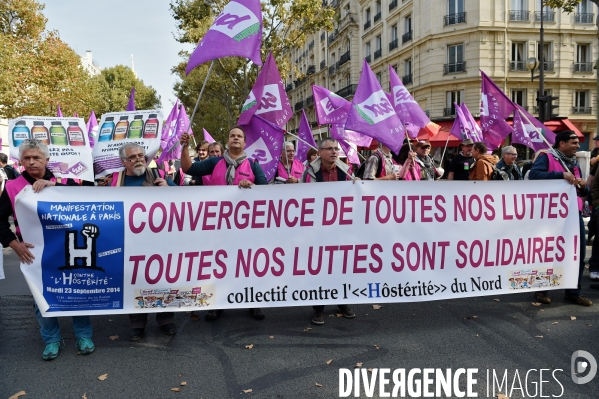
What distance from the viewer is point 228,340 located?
13.9 feet

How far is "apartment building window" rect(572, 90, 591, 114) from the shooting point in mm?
30219

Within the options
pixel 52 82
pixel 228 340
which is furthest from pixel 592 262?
pixel 52 82

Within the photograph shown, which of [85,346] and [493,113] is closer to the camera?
[85,346]

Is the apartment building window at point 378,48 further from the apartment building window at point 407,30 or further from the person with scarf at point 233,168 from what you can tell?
the person with scarf at point 233,168

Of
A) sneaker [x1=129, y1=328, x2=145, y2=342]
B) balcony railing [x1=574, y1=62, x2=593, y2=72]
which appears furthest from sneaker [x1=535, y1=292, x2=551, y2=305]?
balcony railing [x1=574, y1=62, x2=593, y2=72]

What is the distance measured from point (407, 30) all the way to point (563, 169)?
3126 centimetres

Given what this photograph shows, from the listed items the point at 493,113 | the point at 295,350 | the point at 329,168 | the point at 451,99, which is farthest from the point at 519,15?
the point at 295,350

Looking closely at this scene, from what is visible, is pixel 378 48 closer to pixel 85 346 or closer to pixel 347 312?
pixel 347 312

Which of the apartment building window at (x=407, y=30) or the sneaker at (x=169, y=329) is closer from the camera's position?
the sneaker at (x=169, y=329)

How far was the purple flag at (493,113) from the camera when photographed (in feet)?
24.5

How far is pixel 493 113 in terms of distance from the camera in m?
7.77

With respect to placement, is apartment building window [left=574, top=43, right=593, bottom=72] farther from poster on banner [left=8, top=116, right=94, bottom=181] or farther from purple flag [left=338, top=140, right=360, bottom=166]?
poster on banner [left=8, top=116, right=94, bottom=181]

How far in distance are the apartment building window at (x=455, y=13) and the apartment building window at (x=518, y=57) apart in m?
3.81

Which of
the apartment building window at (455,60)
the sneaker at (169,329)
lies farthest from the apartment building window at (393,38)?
the sneaker at (169,329)
